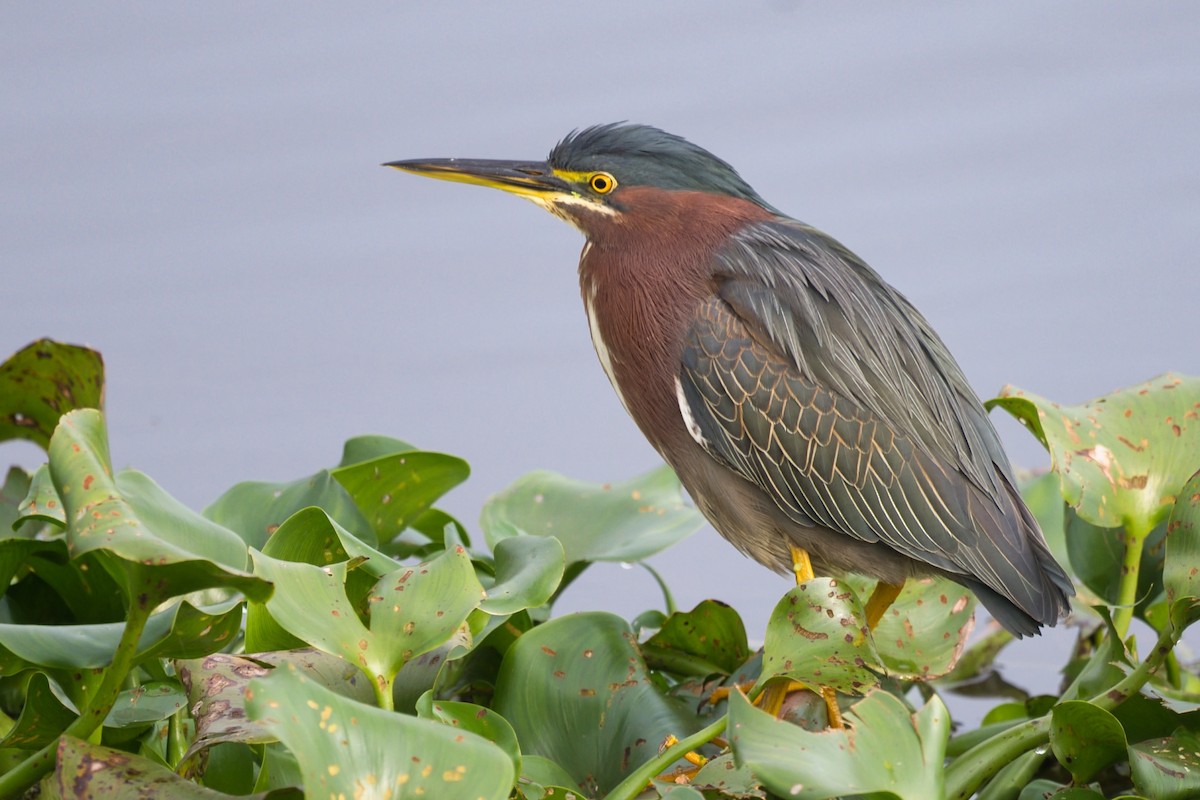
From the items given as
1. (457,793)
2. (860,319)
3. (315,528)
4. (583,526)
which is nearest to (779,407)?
(860,319)

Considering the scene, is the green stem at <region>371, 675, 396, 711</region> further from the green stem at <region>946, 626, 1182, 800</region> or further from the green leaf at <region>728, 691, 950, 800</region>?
the green stem at <region>946, 626, 1182, 800</region>

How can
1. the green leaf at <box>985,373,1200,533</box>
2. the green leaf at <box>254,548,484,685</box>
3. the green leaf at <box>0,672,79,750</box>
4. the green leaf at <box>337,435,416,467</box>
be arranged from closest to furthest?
the green leaf at <box>254,548,484,685</box> → the green leaf at <box>0,672,79,750</box> → the green leaf at <box>985,373,1200,533</box> → the green leaf at <box>337,435,416,467</box>

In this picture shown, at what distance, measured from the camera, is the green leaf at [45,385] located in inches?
66.5

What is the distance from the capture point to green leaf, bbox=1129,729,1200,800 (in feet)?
5.00

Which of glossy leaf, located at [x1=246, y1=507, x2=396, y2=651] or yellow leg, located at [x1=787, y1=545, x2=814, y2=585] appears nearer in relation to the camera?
glossy leaf, located at [x1=246, y1=507, x2=396, y2=651]

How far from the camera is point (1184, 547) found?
5.31ft

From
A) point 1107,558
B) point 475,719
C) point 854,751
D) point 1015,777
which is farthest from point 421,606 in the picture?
point 1107,558

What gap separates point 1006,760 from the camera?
5.38ft

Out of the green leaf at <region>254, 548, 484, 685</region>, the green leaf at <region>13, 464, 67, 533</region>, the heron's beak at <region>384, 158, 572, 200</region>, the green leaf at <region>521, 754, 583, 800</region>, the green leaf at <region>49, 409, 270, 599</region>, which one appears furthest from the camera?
the heron's beak at <region>384, 158, 572, 200</region>

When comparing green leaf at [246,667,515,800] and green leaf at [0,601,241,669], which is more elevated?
green leaf at [0,601,241,669]

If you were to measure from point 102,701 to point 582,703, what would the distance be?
0.64m

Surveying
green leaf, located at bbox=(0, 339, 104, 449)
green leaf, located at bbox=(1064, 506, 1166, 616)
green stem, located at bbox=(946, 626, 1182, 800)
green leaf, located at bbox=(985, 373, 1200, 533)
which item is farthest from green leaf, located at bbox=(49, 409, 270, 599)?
green leaf, located at bbox=(1064, 506, 1166, 616)

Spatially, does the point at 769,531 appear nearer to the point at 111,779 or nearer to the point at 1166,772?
the point at 1166,772

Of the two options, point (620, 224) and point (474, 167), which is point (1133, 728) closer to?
point (620, 224)
